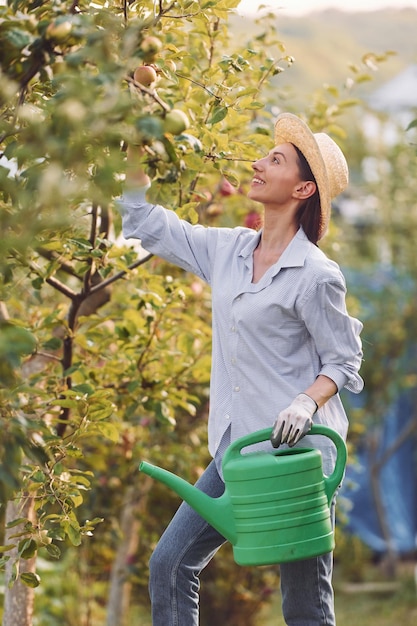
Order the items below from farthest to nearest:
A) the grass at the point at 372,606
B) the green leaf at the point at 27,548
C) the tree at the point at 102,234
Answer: the grass at the point at 372,606 → the green leaf at the point at 27,548 → the tree at the point at 102,234

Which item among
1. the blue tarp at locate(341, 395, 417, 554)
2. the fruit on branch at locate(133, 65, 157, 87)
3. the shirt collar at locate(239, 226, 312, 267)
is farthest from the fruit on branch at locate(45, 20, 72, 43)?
the blue tarp at locate(341, 395, 417, 554)

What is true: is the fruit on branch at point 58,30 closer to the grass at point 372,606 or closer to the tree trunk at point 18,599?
the tree trunk at point 18,599

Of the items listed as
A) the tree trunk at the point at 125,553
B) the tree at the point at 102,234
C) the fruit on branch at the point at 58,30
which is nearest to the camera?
the tree at the point at 102,234

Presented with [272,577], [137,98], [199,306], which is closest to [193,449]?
[199,306]

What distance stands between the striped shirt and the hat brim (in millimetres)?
95

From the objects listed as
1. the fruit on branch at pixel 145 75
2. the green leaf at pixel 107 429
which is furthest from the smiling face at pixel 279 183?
the green leaf at pixel 107 429

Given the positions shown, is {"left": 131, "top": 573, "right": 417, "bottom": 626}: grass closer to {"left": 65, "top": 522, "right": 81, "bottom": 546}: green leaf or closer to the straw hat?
{"left": 65, "top": 522, "right": 81, "bottom": 546}: green leaf

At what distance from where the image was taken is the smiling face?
8.15 feet

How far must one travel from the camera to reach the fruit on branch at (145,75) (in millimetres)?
2186

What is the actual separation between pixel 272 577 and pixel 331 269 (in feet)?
8.88

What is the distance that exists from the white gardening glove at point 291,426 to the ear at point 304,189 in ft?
1.82

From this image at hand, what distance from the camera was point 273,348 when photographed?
7.79 feet

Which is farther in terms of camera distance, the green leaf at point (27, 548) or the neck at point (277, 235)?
the neck at point (277, 235)

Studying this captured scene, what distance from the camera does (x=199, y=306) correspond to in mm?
3984
